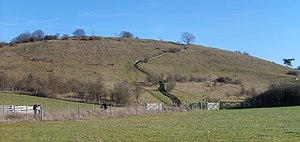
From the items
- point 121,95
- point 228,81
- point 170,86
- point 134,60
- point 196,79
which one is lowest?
point 121,95

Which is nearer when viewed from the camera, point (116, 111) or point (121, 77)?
point (116, 111)

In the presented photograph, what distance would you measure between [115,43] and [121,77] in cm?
4367

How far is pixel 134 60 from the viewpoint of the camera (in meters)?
A: 121

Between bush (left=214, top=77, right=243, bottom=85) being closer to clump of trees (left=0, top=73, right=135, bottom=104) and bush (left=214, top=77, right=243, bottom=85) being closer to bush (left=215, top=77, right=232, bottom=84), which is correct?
bush (left=215, top=77, right=232, bottom=84)

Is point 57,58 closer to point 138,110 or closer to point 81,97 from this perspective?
point 81,97

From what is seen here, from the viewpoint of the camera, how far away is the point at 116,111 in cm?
4650

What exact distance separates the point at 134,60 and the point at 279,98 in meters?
49.4

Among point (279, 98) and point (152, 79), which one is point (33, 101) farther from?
point (279, 98)

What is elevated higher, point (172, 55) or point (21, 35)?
point (21, 35)

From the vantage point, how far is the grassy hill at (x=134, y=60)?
307 ft

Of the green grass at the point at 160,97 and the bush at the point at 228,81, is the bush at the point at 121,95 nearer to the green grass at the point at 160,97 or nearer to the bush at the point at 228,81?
the green grass at the point at 160,97

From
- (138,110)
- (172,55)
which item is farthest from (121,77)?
(138,110)

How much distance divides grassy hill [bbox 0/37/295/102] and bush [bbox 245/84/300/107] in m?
8.73

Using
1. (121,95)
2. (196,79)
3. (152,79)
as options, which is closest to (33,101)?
(121,95)
